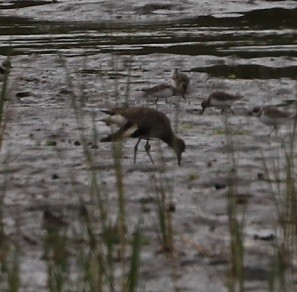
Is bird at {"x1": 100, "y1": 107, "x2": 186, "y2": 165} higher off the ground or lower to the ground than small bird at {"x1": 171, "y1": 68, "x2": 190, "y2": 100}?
higher

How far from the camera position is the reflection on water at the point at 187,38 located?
15797mm

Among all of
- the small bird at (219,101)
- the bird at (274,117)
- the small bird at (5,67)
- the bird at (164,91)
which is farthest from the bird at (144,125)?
the bird at (164,91)

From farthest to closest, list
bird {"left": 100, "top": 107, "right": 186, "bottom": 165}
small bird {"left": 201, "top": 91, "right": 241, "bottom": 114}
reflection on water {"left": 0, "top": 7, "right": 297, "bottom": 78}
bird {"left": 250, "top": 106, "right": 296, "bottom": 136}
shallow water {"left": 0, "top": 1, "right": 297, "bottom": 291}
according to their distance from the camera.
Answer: reflection on water {"left": 0, "top": 7, "right": 297, "bottom": 78}
small bird {"left": 201, "top": 91, "right": 241, "bottom": 114}
bird {"left": 250, "top": 106, "right": 296, "bottom": 136}
bird {"left": 100, "top": 107, "right": 186, "bottom": 165}
shallow water {"left": 0, "top": 1, "right": 297, "bottom": 291}

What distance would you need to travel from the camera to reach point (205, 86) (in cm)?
1416

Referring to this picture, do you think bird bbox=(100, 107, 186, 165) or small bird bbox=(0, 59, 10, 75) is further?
bird bbox=(100, 107, 186, 165)

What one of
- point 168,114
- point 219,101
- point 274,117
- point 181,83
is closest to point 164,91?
point 168,114

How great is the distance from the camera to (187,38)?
685 inches

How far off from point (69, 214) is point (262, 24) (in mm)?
11418

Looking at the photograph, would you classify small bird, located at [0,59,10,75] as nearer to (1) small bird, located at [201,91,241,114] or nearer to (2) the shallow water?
(2) the shallow water

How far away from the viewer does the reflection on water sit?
15797 mm

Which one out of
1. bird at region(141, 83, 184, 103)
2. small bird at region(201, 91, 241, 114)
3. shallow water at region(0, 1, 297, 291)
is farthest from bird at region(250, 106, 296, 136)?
bird at region(141, 83, 184, 103)

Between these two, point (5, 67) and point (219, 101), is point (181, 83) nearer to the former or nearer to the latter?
point (219, 101)

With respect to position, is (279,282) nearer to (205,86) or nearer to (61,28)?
(205,86)

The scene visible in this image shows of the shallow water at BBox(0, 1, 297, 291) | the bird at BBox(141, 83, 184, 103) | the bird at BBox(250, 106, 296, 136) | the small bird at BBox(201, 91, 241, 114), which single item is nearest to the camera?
the shallow water at BBox(0, 1, 297, 291)
